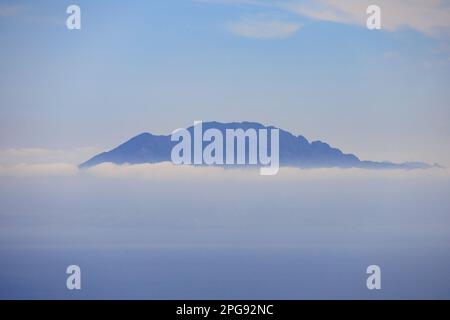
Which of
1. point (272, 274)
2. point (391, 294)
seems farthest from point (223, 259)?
point (391, 294)

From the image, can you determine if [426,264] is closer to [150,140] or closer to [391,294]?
[391,294]
